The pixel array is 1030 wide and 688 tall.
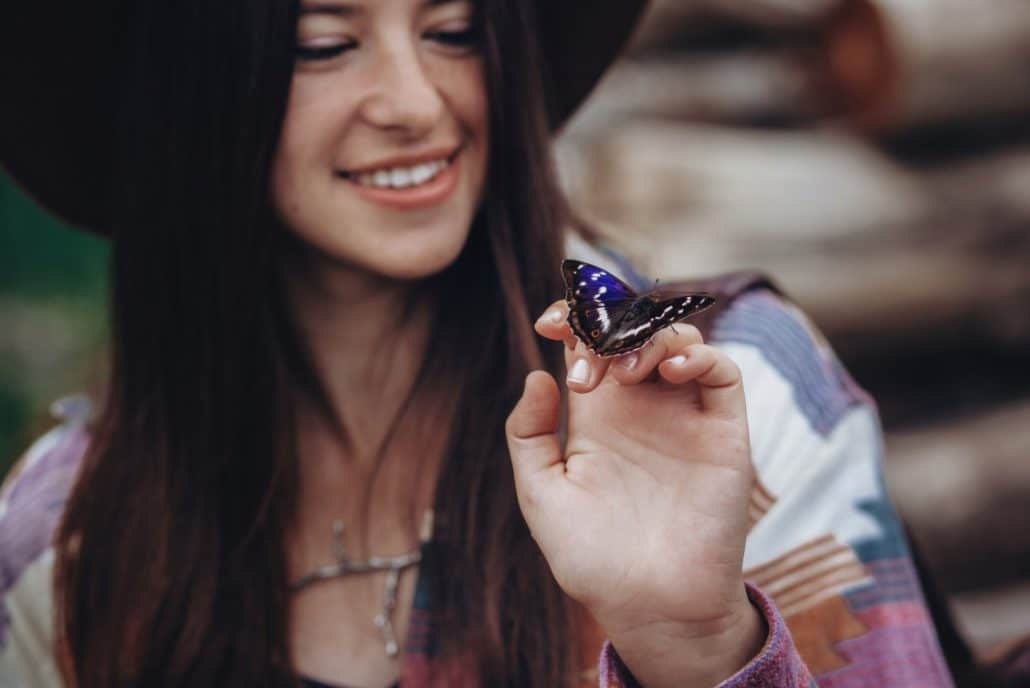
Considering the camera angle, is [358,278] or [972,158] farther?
[972,158]

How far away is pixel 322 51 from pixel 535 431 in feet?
2.69

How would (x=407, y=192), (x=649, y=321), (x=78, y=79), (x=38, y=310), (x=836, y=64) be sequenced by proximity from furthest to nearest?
(x=38, y=310)
(x=836, y=64)
(x=78, y=79)
(x=407, y=192)
(x=649, y=321)

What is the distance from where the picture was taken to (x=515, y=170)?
2.13m

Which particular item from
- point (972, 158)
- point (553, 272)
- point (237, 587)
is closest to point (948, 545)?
point (972, 158)

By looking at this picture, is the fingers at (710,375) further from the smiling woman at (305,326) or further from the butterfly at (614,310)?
the smiling woman at (305,326)

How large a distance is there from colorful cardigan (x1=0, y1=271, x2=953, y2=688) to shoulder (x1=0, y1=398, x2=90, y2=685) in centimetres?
63

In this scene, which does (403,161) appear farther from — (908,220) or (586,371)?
(908,220)

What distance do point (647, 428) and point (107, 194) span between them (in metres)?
1.46

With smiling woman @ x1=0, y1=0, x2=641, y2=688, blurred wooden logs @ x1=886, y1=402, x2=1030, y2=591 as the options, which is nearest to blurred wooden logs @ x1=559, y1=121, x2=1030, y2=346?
Result: blurred wooden logs @ x1=886, y1=402, x2=1030, y2=591

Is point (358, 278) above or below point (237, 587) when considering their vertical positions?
above

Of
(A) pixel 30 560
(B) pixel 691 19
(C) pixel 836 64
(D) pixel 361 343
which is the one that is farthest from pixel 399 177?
(B) pixel 691 19

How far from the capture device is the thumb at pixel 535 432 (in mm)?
1474

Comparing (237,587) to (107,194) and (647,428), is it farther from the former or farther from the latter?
(647,428)

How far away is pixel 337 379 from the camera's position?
7.77 feet
